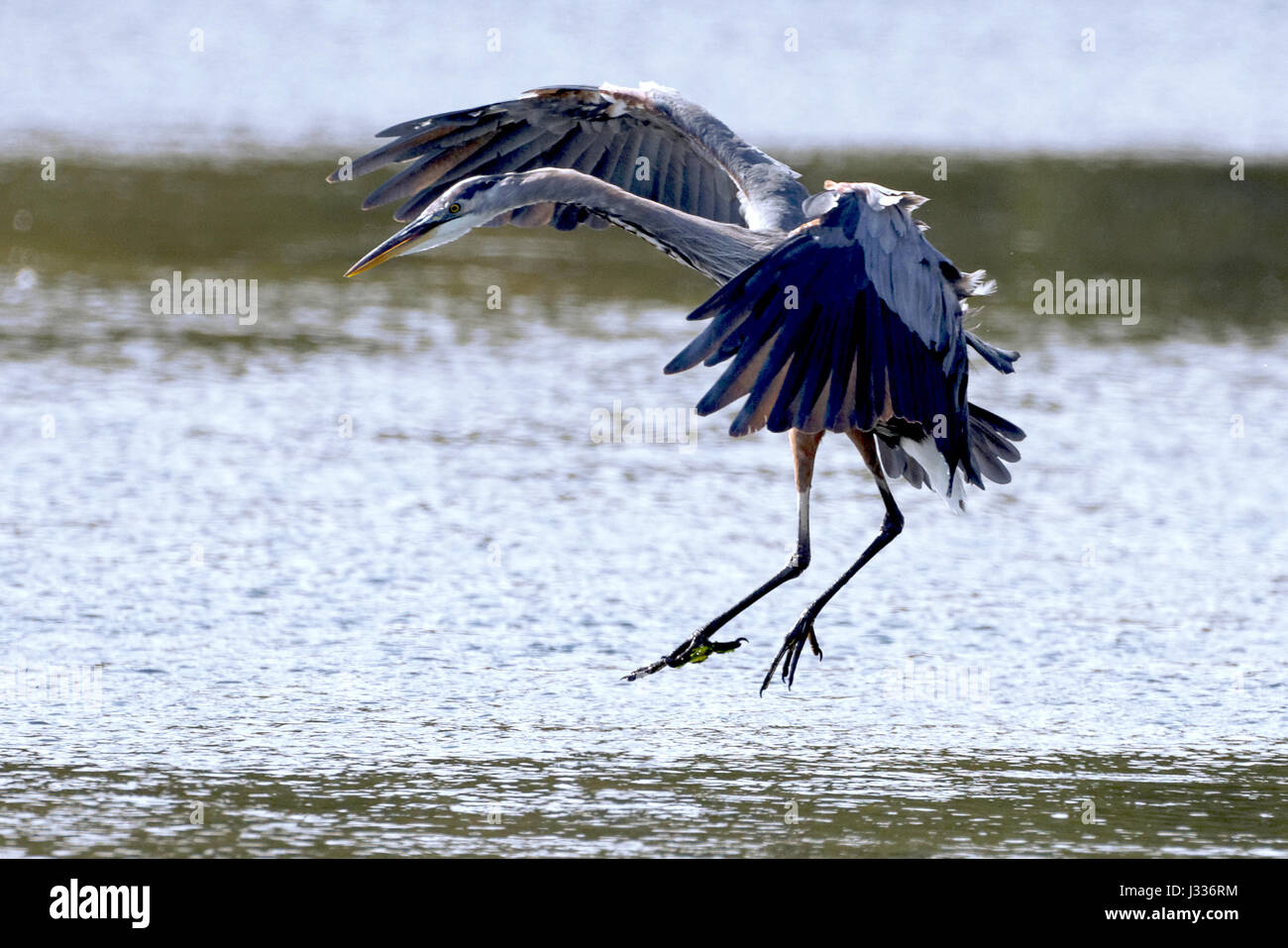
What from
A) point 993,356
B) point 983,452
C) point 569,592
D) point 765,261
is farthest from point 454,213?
point 983,452

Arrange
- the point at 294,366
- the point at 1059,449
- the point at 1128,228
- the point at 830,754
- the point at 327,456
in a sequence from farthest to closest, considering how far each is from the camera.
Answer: the point at 1128,228 < the point at 294,366 < the point at 1059,449 < the point at 327,456 < the point at 830,754

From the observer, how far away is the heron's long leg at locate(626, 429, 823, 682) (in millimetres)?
6500

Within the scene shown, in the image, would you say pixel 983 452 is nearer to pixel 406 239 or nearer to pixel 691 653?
pixel 691 653

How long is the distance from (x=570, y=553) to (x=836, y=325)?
7.65 ft

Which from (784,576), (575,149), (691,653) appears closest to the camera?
(691,653)

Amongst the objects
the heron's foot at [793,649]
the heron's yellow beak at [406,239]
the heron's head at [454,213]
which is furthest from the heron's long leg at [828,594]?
the heron's yellow beak at [406,239]

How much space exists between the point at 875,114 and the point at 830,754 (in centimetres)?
1609

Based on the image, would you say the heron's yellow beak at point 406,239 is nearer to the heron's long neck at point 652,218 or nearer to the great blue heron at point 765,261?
the great blue heron at point 765,261

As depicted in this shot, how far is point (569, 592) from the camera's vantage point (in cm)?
752

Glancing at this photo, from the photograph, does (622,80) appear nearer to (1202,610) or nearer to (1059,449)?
(1059,449)

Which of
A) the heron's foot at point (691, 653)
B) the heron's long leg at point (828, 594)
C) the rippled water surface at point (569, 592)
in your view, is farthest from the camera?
the heron's long leg at point (828, 594)

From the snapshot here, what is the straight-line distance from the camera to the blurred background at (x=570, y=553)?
5566mm
